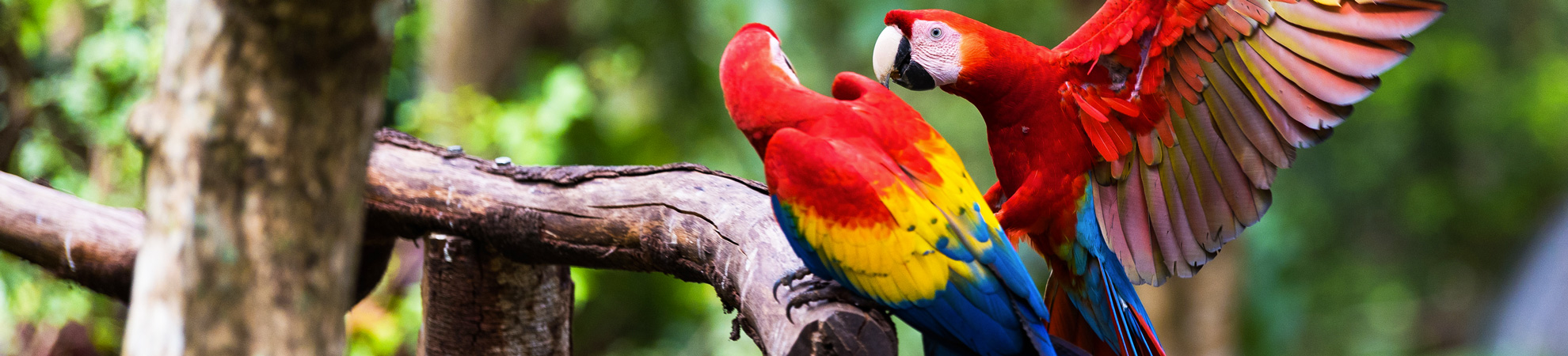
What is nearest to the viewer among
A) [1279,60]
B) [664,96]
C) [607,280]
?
[1279,60]

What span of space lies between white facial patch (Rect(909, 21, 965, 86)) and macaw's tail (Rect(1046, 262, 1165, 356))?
0.32 metres

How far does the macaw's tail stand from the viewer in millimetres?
1154

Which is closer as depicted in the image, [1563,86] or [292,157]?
[292,157]

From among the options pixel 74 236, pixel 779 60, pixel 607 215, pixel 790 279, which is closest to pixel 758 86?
pixel 779 60

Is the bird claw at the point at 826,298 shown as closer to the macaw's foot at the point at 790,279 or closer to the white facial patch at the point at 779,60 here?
the macaw's foot at the point at 790,279

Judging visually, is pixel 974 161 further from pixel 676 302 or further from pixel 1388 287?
pixel 1388 287

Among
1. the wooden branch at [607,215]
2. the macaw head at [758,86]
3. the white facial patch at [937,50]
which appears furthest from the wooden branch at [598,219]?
the white facial patch at [937,50]

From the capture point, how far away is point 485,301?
1497 millimetres

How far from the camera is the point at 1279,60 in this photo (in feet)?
3.75

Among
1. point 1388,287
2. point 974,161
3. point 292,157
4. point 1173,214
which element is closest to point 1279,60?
point 1173,214

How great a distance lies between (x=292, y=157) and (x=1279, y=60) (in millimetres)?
1090

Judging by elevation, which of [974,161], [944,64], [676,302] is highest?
[944,64]

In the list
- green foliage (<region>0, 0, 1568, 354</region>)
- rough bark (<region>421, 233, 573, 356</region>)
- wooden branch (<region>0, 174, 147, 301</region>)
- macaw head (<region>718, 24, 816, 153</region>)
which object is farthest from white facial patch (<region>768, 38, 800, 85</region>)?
green foliage (<region>0, 0, 1568, 354</region>)

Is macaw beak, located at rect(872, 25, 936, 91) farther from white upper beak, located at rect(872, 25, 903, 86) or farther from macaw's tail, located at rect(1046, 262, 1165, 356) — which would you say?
macaw's tail, located at rect(1046, 262, 1165, 356)
